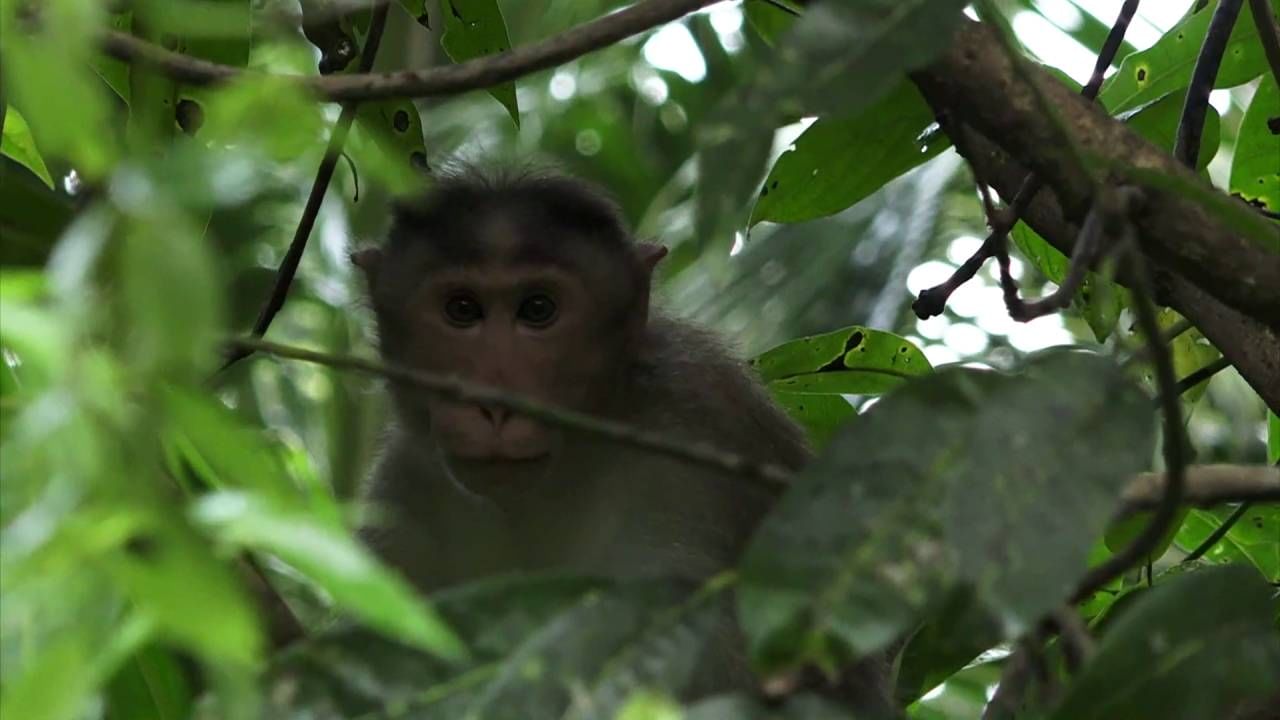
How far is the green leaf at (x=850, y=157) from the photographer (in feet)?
7.02

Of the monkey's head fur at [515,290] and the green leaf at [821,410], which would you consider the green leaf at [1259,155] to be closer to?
the green leaf at [821,410]

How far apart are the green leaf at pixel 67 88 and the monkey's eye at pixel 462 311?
2238 millimetres

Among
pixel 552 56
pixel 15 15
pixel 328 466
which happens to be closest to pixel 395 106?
pixel 552 56

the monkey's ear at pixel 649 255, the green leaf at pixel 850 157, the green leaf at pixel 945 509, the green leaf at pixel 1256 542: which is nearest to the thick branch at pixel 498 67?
the green leaf at pixel 945 509

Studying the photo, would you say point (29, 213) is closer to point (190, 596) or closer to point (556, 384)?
point (556, 384)

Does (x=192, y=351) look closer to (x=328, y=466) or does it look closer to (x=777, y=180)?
(x=777, y=180)

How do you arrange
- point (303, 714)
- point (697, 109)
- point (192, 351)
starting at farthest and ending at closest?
point (697, 109) → point (303, 714) → point (192, 351)

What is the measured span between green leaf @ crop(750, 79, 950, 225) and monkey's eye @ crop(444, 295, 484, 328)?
83 cm

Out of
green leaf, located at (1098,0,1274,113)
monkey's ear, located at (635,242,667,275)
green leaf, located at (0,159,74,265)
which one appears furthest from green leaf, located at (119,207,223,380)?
monkey's ear, located at (635,242,667,275)

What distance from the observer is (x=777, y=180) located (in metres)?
2.24

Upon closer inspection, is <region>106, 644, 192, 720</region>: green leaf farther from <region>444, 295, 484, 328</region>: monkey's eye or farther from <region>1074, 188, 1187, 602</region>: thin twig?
<region>444, 295, 484, 328</region>: monkey's eye

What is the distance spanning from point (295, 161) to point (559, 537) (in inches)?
82.9

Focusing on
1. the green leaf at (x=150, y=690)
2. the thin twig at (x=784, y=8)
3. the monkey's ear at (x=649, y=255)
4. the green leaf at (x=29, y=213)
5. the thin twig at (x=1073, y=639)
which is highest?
the green leaf at (x=29, y=213)

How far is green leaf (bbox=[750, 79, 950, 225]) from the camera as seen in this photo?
214 centimetres
